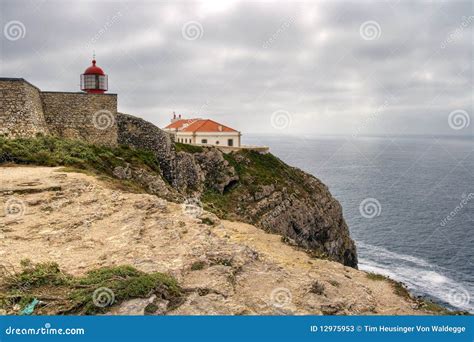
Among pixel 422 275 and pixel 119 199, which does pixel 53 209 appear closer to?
pixel 119 199

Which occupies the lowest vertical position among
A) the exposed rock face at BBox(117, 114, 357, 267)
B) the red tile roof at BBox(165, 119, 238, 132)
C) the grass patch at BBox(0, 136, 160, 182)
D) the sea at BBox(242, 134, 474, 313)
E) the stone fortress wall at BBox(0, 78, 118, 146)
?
the sea at BBox(242, 134, 474, 313)

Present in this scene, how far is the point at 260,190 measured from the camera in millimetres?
47594

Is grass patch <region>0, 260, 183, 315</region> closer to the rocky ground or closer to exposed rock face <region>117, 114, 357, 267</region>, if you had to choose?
the rocky ground

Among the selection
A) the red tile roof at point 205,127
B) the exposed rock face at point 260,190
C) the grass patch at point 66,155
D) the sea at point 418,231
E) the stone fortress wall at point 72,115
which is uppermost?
the red tile roof at point 205,127

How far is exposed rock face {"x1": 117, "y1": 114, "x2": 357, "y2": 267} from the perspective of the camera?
1443 inches

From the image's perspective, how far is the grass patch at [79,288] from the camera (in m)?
8.07

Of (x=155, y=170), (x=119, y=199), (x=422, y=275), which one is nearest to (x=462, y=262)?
(x=422, y=275)

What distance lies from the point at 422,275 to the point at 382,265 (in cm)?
531

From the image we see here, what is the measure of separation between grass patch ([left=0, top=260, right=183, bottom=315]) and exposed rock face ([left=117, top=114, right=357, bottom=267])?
80.6ft

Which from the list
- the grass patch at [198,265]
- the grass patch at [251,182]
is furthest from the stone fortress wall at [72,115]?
the grass patch at [198,265]

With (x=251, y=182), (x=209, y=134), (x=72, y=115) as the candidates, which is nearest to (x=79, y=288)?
(x=72, y=115)

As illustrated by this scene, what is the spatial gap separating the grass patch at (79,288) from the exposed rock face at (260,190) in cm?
2456

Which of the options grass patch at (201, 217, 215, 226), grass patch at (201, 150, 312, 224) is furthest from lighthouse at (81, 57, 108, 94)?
grass patch at (201, 217, 215, 226)

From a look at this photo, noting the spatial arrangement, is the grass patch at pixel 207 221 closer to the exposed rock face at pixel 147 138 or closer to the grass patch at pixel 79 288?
the grass patch at pixel 79 288
